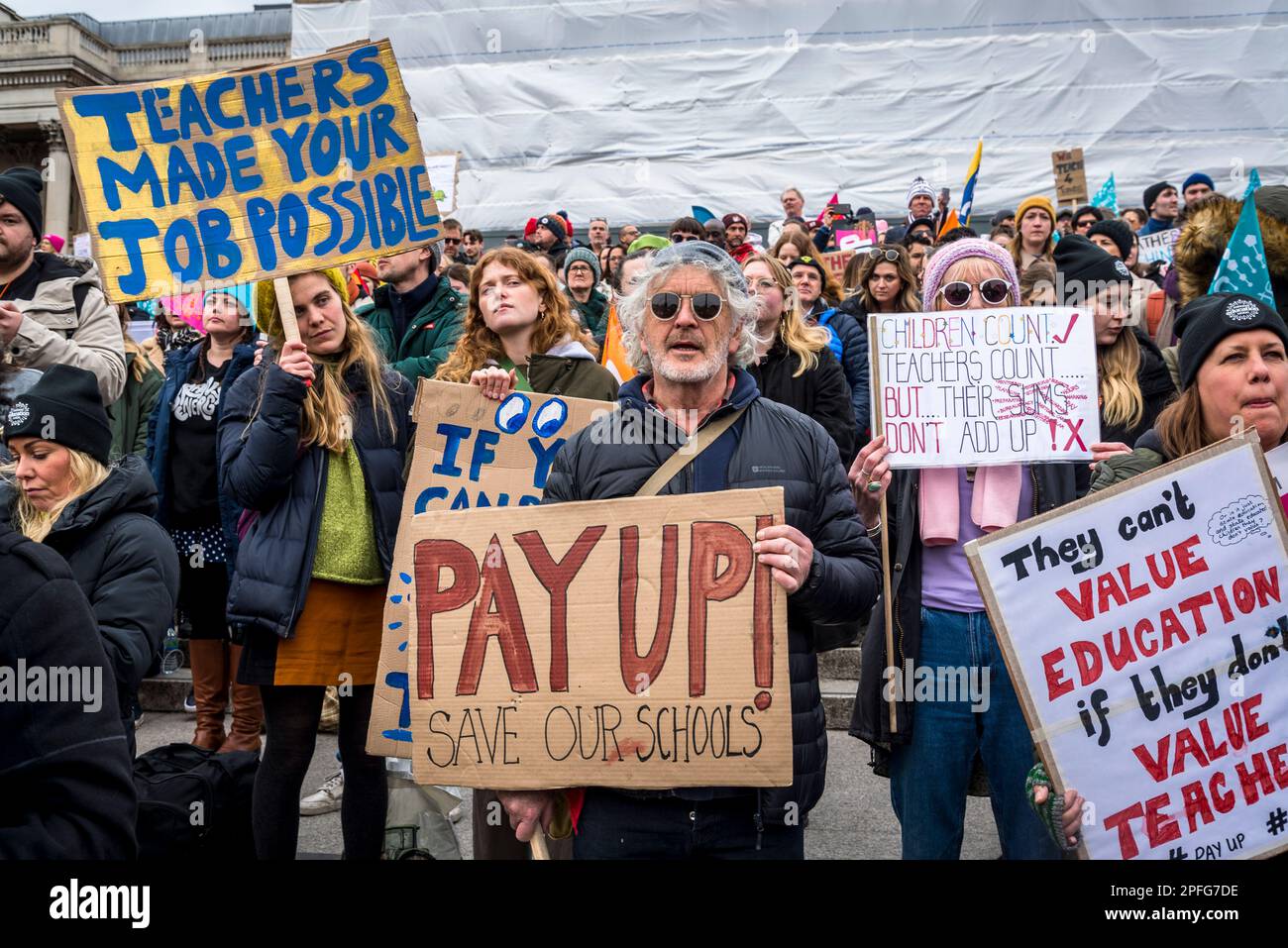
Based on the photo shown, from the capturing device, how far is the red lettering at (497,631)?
2.69 metres

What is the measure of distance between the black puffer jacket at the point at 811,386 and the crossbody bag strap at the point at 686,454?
99.5 inches

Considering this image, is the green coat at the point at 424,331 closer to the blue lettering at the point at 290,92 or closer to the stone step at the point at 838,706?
the blue lettering at the point at 290,92

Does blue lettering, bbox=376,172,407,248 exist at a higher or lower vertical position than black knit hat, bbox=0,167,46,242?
lower

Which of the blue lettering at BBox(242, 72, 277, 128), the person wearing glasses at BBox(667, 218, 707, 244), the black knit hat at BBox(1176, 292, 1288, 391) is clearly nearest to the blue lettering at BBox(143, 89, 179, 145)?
the blue lettering at BBox(242, 72, 277, 128)

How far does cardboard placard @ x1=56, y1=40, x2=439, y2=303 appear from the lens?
12.6 feet

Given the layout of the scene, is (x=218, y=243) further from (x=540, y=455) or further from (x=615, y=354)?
(x=615, y=354)

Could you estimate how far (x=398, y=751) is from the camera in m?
3.62

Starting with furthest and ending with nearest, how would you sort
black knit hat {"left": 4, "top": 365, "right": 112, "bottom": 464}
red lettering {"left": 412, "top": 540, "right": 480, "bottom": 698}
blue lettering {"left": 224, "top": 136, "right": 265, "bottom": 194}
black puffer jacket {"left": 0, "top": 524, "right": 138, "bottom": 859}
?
blue lettering {"left": 224, "top": 136, "right": 265, "bottom": 194}
black knit hat {"left": 4, "top": 365, "right": 112, "bottom": 464}
red lettering {"left": 412, "top": 540, "right": 480, "bottom": 698}
black puffer jacket {"left": 0, "top": 524, "right": 138, "bottom": 859}

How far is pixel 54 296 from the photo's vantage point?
452 centimetres

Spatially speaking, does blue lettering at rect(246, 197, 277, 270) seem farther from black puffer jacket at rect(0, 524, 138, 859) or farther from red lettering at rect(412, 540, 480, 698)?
black puffer jacket at rect(0, 524, 138, 859)

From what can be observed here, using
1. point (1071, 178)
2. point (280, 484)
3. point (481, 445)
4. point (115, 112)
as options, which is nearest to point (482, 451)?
point (481, 445)

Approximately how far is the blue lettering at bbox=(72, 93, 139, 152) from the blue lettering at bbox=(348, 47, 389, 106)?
2.47ft
